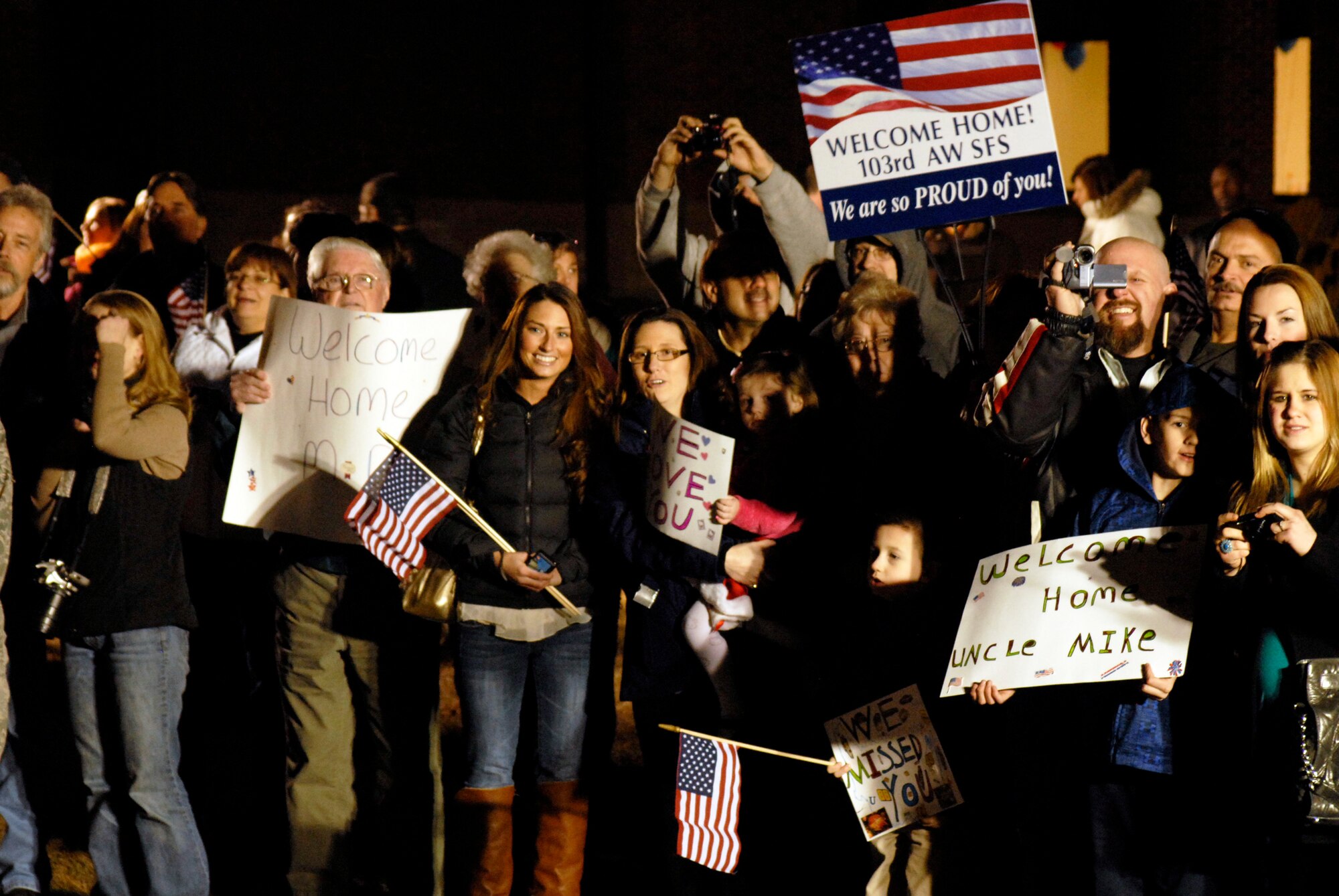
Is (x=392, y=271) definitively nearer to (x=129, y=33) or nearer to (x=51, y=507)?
(x=51, y=507)

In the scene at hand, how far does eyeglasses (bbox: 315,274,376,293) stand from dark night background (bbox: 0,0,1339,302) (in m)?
6.39

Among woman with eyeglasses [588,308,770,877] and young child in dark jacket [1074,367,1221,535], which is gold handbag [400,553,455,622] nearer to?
woman with eyeglasses [588,308,770,877]

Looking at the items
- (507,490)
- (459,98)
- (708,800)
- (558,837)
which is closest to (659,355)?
(507,490)

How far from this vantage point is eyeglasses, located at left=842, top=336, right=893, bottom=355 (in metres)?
4.95

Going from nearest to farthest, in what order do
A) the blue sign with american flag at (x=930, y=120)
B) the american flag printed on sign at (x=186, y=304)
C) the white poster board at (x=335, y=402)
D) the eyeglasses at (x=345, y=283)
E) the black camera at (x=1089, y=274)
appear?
the black camera at (x=1089, y=274) < the blue sign with american flag at (x=930, y=120) < the white poster board at (x=335, y=402) < the eyeglasses at (x=345, y=283) < the american flag printed on sign at (x=186, y=304)

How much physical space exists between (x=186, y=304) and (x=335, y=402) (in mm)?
1841

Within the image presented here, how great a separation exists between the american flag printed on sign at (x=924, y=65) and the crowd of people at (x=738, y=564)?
38cm

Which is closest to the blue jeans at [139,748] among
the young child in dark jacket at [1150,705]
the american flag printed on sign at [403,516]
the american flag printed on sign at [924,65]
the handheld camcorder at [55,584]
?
the handheld camcorder at [55,584]

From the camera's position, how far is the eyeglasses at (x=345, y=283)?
5.64 meters

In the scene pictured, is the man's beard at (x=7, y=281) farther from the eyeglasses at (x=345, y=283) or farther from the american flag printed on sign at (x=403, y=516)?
the american flag printed on sign at (x=403, y=516)

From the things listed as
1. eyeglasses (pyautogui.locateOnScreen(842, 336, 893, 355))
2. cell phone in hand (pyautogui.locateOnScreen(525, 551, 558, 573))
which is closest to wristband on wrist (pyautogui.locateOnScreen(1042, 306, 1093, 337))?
eyeglasses (pyautogui.locateOnScreen(842, 336, 893, 355))

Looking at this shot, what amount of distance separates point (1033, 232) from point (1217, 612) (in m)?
8.60

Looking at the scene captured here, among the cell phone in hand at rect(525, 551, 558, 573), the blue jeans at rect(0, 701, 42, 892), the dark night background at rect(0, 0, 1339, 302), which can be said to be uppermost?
the dark night background at rect(0, 0, 1339, 302)

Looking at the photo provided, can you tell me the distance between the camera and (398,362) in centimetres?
536
